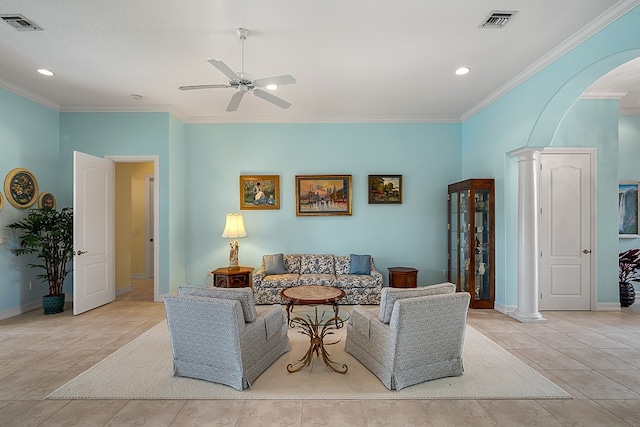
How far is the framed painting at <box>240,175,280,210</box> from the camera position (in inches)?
238

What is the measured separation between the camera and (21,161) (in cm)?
486

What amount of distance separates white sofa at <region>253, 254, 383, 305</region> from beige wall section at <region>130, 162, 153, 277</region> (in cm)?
391

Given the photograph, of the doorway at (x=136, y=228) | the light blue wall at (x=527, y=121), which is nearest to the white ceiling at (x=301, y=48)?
the light blue wall at (x=527, y=121)

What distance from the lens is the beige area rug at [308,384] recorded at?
2.61 m

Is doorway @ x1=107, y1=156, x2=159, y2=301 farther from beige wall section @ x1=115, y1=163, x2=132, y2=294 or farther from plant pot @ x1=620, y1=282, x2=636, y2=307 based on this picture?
plant pot @ x1=620, y1=282, x2=636, y2=307

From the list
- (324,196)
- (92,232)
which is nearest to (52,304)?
(92,232)

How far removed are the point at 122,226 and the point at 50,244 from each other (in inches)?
52.6

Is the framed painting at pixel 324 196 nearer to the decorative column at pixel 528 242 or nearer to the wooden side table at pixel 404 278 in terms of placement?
the wooden side table at pixel 404 278

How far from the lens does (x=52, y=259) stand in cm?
488

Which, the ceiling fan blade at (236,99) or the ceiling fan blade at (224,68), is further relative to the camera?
the ceiling fan blade at (236,99)

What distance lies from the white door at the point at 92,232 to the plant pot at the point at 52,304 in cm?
36

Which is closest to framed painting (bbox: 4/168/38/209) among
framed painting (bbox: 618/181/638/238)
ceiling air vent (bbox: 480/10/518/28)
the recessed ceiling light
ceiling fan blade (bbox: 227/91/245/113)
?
the recessed ceiling light

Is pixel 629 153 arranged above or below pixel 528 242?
above

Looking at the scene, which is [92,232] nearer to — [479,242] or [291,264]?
[291,264]
